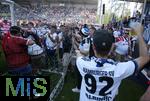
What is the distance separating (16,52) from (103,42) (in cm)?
328

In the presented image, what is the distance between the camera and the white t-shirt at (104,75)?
2.74m

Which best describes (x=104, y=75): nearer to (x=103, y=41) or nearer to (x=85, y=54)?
(x=103, y=41)

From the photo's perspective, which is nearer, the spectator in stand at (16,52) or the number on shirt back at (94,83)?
the number on shirt back at (94,83)

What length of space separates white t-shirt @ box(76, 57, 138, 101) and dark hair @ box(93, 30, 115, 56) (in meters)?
0.09

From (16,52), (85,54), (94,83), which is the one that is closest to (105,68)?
(94,83)

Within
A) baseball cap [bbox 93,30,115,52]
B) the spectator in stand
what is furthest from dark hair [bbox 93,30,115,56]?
the spectator in stand

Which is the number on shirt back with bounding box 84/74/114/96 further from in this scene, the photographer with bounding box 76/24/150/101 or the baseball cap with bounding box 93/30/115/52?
the baseball cap with bounding box 93/30/115/52

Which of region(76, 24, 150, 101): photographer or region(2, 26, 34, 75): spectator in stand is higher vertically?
region(76, 24, 150, 101): photographer

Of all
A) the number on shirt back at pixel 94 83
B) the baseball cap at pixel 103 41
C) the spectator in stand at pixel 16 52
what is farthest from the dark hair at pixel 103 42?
the spectator in stand at pixel 16 52

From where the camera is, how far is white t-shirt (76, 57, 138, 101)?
8.98 ft

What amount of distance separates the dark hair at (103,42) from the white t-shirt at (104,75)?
9 cm

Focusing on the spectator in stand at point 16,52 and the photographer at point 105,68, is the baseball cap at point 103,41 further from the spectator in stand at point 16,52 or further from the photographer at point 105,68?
the spectator in stand at point 16,52

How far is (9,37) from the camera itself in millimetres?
5668

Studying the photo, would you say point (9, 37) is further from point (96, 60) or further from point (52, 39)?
point (52, 39)
